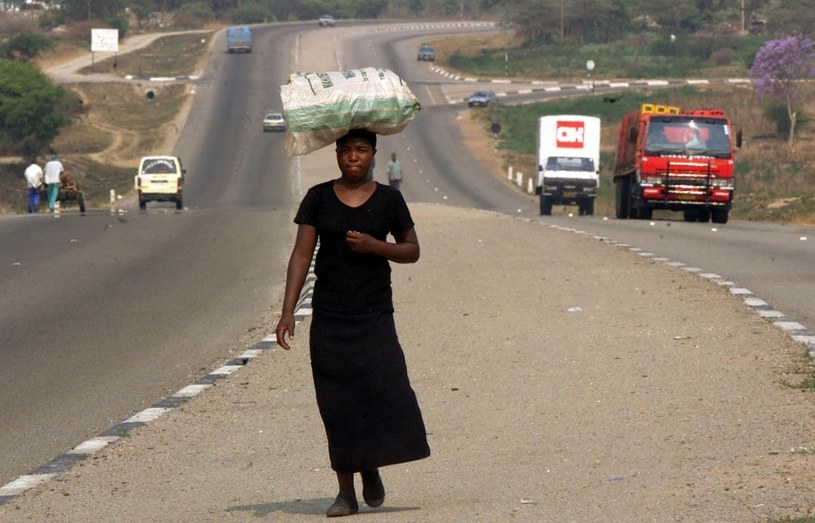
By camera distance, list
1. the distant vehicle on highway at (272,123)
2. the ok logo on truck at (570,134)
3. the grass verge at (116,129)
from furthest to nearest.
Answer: the distant vehicle on highway at (272,123), the grass verge at (116,129), the ok logo on truck at (570,134)

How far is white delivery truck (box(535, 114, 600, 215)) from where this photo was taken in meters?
48.9

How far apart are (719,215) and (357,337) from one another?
1302 inches

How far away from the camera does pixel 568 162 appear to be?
Result: 50.4 meters

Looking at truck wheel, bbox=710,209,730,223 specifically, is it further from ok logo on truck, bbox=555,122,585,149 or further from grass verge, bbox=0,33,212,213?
grass verge, bbox=0,33,212,213

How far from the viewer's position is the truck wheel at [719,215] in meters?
38.6

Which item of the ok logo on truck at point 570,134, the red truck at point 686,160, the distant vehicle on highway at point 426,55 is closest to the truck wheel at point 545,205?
the ok logo on truck at point 570,134

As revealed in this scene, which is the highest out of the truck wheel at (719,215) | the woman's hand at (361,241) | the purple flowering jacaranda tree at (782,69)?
the purple flowering jacaranda tree at (782,69)

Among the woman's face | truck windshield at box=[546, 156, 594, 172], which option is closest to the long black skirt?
the woman's face

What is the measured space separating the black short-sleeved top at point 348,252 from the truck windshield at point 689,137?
31158mm

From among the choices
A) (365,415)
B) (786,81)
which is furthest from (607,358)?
(786,81)

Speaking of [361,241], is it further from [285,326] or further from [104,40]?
[104,40]

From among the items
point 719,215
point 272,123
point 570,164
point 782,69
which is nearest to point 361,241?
point 719,215

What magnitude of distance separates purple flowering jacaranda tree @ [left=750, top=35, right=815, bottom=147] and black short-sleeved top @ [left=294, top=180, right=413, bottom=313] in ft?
258

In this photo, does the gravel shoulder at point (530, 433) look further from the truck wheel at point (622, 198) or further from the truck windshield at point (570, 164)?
the truck windshield at point (570, 164)
